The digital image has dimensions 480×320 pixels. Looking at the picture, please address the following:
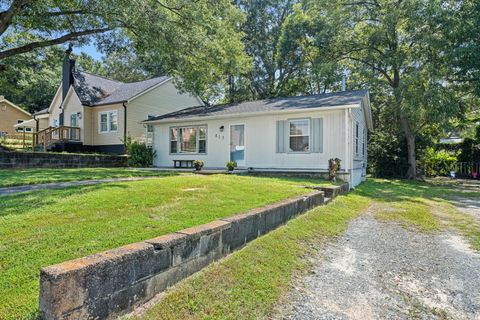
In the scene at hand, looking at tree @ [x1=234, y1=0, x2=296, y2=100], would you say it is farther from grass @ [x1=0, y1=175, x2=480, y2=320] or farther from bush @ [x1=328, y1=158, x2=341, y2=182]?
grass @ [x1=0, y1=175, x2=480, y2=320]

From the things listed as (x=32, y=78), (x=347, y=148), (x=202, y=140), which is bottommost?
(x=347, y=148)

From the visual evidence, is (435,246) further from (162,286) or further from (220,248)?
(162,286)

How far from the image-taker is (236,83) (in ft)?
87.3

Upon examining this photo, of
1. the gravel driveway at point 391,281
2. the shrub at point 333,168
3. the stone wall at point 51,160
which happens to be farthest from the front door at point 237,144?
the gravel driveway at point 391,281

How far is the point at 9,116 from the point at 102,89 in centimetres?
1790

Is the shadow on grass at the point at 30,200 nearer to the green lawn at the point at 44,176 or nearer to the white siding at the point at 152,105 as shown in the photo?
the green lawn at the point at 44,176

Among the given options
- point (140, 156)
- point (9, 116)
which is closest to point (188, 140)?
point (140, 156)

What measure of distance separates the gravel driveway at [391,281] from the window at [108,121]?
18.0 metres

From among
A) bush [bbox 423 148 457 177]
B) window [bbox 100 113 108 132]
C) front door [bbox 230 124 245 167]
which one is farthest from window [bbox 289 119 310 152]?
window [bbox 100 113 108 132]

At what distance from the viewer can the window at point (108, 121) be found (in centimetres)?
1996

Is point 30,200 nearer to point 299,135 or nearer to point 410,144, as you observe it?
point 299,135

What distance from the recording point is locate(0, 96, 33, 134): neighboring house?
32.7m

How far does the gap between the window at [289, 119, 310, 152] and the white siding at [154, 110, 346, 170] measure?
0.71ft

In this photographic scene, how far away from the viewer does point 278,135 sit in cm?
1280
